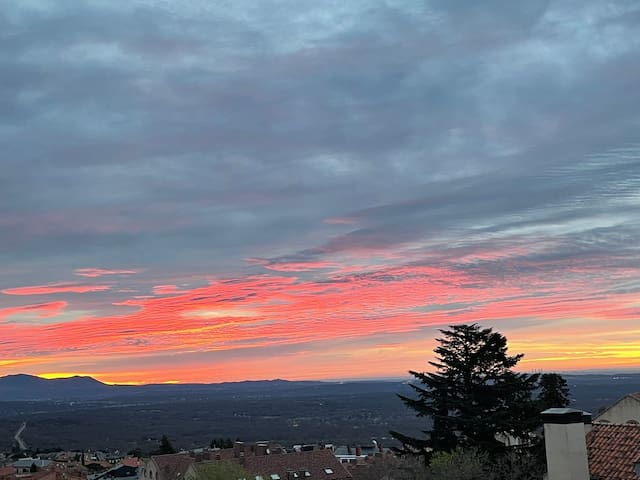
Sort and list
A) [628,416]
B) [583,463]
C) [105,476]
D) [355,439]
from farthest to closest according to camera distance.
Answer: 1. [355,439]
2. [105,476]
3. [628,416]
4. [583,463]

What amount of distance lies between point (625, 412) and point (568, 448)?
65.6 ft

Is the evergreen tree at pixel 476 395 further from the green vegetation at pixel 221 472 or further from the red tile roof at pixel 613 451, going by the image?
the green vegetation at pixel 221 472

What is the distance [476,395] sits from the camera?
116ft

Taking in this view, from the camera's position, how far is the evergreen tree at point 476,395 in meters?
34.6

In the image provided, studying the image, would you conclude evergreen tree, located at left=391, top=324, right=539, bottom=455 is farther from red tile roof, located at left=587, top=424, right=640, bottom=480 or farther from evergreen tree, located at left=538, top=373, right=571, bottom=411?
evergreen tree, located at left=538, top=373, right=571, bottom=411

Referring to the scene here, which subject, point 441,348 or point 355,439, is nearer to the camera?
point 441,348

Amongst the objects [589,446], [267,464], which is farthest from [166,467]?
[589,446]

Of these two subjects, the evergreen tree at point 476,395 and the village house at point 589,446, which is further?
the evergreen tree at point 476,395

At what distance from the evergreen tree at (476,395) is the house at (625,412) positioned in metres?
6.17

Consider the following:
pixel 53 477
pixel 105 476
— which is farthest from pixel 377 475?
pixel 105 476

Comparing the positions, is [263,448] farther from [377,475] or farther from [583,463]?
[583,463]

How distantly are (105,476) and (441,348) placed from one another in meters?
67.1

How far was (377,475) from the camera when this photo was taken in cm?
4725

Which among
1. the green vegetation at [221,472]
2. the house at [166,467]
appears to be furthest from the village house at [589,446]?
the house at [166,467]
